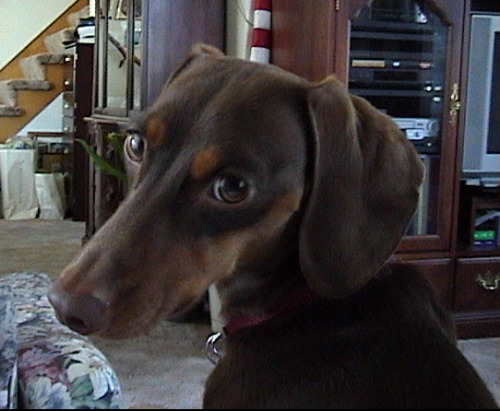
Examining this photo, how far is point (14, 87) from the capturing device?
6.96 m

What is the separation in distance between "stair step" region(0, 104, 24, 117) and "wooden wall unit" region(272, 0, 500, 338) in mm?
4327

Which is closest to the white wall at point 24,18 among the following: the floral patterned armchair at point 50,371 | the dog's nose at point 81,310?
the floral patterned armchair at point 50,371

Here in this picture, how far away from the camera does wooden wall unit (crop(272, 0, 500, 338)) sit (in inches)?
115

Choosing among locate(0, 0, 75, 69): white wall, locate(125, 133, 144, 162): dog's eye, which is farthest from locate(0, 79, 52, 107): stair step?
locate(125, 133, 144, 162): dog's eye

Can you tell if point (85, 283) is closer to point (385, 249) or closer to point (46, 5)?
point (385, 249)

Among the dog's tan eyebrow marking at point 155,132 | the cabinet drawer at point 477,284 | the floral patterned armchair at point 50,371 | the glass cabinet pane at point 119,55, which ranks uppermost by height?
the glass cabinet pane at point 119,55

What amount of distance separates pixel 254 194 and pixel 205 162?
7cm

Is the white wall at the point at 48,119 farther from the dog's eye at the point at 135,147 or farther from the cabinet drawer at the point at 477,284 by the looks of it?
the dog's eye at the point at 135,147

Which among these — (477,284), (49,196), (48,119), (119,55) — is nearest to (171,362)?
(477,284)

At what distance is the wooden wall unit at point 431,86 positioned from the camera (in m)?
2.92

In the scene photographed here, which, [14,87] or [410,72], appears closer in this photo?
[410,72]

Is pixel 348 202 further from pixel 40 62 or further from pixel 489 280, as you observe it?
pixel 40 62

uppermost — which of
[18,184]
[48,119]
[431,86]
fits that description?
[431,86]

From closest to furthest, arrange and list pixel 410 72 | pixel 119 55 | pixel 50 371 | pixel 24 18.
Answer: pixel 50 371 → pixel 410 72 → pixel 119 55 → pixel 24 18
